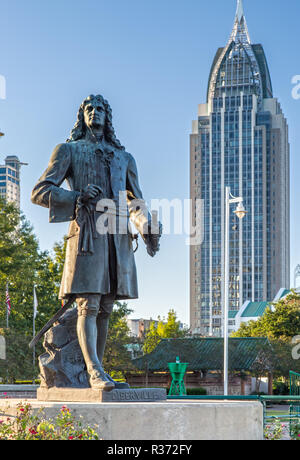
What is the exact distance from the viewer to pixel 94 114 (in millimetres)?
7945

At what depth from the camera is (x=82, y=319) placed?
24.2 feet

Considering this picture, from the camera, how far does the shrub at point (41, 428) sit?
5.99 m

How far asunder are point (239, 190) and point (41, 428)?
439 ft

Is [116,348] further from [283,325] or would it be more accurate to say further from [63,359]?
[63,359]

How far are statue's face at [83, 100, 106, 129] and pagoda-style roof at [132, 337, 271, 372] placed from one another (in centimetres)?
3624

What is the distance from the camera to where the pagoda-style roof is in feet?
144

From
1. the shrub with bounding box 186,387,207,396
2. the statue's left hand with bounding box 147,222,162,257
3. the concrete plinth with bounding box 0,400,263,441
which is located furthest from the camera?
the shrub with bounding box 186,387,207,396

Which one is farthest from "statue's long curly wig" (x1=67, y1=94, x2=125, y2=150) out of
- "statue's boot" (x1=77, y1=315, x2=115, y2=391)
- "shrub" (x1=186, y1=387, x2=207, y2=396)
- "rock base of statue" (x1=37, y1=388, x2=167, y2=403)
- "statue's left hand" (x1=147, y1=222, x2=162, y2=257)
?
"shrub" (x1=186, y1=387, x2=207, y2=396)

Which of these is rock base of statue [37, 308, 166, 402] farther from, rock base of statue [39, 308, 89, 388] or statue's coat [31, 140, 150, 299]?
statue's coat [31, 140, 150, 299]

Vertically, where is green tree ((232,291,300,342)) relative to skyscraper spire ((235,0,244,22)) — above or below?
below

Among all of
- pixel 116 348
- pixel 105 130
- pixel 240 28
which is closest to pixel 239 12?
pixel 240 28

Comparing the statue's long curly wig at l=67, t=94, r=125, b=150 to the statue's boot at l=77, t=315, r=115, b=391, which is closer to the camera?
the statue's boot at l=77, t=315, r=115, b=391
